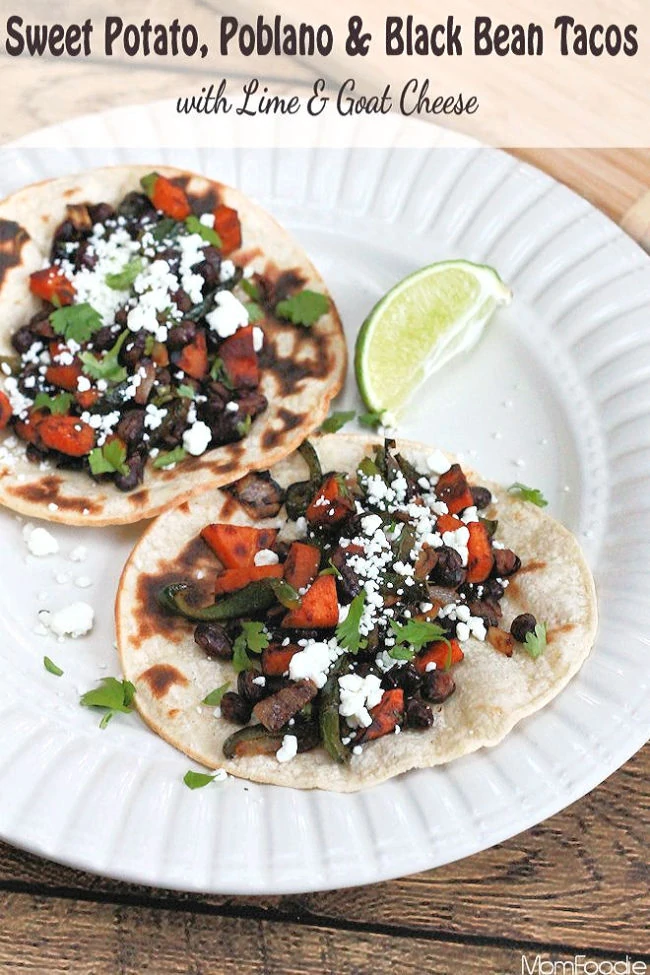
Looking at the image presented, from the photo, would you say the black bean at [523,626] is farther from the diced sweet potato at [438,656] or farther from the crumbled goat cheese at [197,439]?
the crumbled goat cheese at [197,439]

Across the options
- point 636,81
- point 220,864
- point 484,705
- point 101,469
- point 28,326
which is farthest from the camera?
point 636,81

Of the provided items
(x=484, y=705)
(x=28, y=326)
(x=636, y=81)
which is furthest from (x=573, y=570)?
(x=636, y=81)

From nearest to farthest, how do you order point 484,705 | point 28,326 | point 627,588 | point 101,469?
point 484,705 < point 627,588 < point 101,469 < point 28,326

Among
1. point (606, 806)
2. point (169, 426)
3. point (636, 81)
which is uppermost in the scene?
point (636, 81)

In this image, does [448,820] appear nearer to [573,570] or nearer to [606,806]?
[606,806]

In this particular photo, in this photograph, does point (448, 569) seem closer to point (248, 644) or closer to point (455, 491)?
point (455, 491)

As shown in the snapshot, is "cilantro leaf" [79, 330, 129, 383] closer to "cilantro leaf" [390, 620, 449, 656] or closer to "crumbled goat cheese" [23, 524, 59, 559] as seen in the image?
"crumbled goat cheese" [23, 524, 59, 559]

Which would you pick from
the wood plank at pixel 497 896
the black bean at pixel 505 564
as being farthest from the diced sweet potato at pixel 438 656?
the wood plank at pixel 497 896
